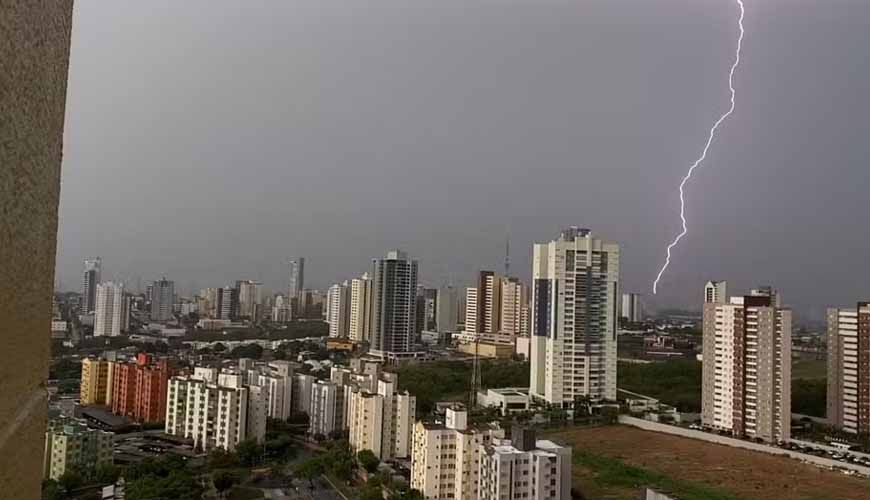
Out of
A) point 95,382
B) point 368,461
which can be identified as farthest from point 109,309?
point 368,461

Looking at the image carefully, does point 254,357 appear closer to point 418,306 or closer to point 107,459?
point 418,306

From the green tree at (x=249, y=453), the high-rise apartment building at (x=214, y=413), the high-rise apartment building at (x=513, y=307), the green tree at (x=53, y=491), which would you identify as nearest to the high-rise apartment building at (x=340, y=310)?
the high-rise apartment building at (x=513, y=307)

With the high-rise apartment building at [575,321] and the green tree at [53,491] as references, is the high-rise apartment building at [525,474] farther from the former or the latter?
the high-rise apartment building at [575,321]

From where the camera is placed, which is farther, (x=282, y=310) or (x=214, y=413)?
(x=282, y=310)

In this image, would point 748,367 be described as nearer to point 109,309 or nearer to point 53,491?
point 53,491

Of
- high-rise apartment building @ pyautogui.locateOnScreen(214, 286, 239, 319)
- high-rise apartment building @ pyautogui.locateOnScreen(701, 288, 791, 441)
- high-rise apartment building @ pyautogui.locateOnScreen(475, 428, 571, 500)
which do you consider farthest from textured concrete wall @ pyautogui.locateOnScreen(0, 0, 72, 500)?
high-rise apartment building @ pyautogui.locateOnScreen(214, 286, 239, 319)

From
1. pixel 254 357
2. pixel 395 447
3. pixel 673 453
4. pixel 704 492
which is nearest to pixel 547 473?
pixel 704 492
